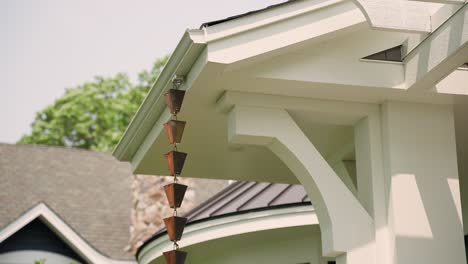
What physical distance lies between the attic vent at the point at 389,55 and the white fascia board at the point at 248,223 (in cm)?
286

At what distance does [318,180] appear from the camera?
562 centimetres

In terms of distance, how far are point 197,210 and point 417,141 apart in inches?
210

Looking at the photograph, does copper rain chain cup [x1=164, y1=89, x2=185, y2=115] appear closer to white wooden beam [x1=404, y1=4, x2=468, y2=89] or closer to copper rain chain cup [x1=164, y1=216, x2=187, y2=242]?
copper rain chain cup [x1=164, y1=216, x2=187, y2=242]

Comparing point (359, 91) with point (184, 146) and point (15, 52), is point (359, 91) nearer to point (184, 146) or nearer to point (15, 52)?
point (184, 146)

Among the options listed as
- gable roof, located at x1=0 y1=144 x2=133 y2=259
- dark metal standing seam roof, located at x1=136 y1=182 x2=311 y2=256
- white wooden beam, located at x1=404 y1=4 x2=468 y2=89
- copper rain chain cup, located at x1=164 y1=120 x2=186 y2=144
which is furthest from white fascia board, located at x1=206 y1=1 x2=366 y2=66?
gable roof, located at x1=0 y1=144 x2=133 y2=259

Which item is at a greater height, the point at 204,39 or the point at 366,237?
the point at 204,39

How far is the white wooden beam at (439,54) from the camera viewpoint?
201 inches

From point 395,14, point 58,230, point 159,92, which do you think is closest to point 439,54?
point 395,14

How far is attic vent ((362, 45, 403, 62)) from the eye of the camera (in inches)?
224

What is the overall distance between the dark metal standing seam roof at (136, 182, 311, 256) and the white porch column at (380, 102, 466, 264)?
288 centimetres

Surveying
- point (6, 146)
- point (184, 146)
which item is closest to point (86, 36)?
point (6, 146)

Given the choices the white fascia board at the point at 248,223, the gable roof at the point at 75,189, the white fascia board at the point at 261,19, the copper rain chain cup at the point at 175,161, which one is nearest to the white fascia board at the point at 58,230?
the gable roof at the point at 75,189

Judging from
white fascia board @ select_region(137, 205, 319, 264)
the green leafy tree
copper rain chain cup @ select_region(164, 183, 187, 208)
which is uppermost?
the green leafy tree

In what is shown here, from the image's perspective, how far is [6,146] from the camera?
75.8 ft
